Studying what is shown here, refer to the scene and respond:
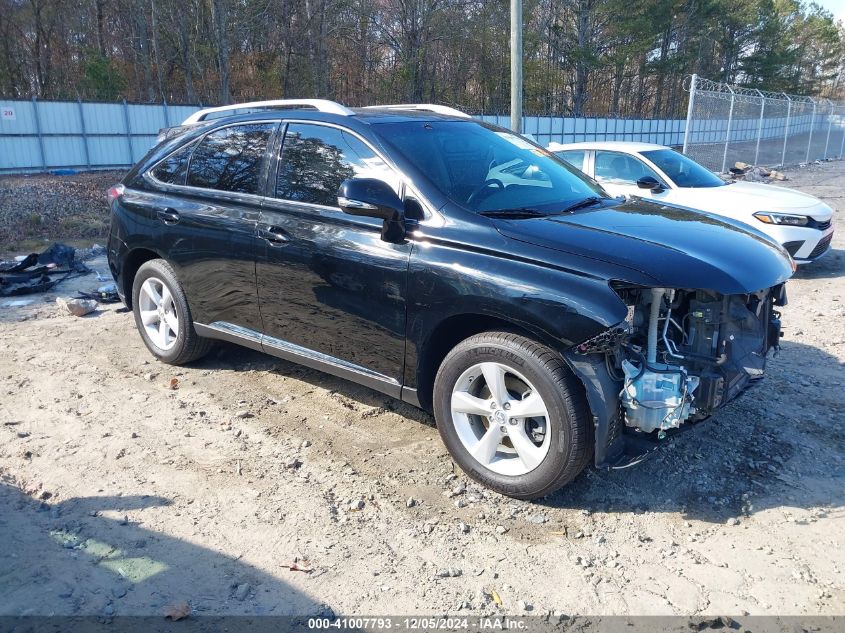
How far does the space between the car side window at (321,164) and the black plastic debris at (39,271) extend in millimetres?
4971

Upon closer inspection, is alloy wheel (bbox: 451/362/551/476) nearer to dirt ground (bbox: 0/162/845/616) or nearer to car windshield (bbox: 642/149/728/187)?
dirt ground (bbox: 0/162/845/616)

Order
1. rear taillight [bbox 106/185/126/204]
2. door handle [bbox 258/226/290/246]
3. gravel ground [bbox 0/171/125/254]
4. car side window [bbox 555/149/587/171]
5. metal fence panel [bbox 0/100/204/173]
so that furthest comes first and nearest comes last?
1. metal fence panel [bbox 0/100/204/173]
2. gravel ground [bbox 0/171/125/254]
3. car side window [bbox 555/149/587/171]
4. rear taillight [bbox 106/185/126/204]
5. door handle [bbox 258/226/290/246]

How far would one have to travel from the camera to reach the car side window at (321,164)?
3971 millimetres

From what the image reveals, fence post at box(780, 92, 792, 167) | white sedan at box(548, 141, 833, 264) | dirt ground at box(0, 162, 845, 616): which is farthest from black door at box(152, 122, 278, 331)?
fence post at box(780, 92, 792, 167)

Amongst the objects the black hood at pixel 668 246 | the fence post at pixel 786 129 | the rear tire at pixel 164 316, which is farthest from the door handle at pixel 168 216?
the fence post at pixel 786 129

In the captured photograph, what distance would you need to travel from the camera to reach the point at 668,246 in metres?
3.34

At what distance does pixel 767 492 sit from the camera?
354 centimetres

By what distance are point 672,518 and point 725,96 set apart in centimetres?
1868

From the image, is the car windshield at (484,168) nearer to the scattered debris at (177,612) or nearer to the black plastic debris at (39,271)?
the scattered debris at (177,612)

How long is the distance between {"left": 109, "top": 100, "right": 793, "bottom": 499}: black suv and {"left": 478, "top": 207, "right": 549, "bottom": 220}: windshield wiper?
0.05 feet

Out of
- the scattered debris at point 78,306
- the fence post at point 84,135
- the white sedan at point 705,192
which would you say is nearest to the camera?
the scattered debris at point 78,306

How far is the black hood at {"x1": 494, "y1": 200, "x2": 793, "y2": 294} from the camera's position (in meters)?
3.15

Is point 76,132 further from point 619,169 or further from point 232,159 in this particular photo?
point 232,159

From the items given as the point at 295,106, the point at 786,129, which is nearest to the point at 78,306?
the point at 295,106
